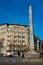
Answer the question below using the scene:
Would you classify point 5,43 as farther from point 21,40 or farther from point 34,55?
point 34,55

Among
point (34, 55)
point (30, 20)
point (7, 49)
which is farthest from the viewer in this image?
point (7, 49)

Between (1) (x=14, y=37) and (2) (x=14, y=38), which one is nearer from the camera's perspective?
(2) (x=14, y=38)

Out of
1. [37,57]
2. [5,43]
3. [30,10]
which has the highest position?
[30,10]

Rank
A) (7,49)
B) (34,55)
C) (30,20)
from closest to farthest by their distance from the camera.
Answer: (34,55) → (30,20) → (7,49)

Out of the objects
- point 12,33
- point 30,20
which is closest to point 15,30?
point 12,33

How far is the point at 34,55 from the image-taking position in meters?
111

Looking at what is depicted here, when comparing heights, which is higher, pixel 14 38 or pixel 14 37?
pixel 14 37

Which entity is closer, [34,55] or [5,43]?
[34,55]

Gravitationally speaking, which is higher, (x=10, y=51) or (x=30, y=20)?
(x=30, y=20)

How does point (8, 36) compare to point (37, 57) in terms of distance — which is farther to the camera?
point (8, 36)

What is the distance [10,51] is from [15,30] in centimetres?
1783

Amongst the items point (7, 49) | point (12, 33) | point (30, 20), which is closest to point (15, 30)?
point (12, 33)

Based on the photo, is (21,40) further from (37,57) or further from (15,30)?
(37,57)

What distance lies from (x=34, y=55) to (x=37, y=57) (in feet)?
6.12
